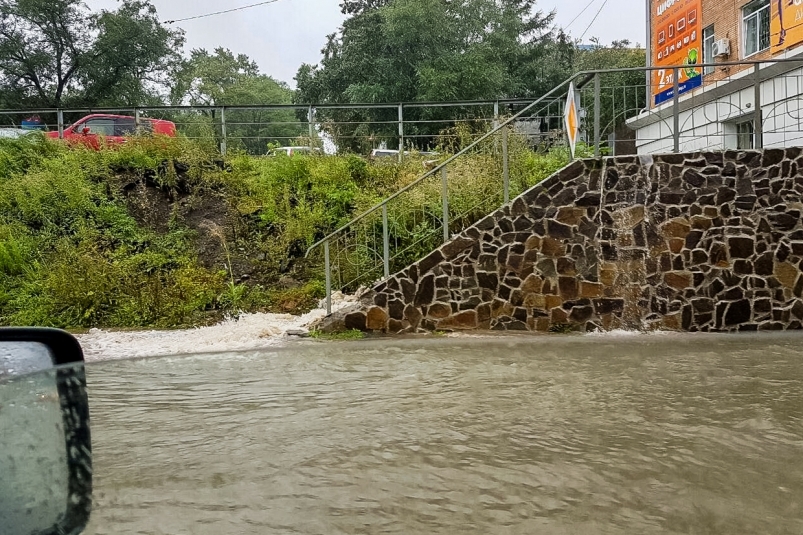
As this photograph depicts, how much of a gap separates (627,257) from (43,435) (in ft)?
29.1

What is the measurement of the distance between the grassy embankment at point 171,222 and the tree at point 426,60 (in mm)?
9931

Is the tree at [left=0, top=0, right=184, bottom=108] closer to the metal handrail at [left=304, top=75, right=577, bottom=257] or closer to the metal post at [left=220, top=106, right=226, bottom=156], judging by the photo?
the metal post at [left=220, top=106, right=226, bottom=156]

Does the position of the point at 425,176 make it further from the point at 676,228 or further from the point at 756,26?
the point at 756,26

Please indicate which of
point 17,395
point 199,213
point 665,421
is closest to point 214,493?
point 17,395

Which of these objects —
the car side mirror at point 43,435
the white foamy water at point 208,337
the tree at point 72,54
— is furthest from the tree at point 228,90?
the car side mirror at point 43,435

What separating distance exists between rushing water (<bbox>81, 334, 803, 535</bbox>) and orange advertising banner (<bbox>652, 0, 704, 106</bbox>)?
11452 millimetres

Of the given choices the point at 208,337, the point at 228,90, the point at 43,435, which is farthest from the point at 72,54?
the point at 43,435

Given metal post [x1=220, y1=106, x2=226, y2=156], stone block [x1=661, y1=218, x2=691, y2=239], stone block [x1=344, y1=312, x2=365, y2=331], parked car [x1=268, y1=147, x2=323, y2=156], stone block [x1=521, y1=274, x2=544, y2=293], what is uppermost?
metal post [x1=220, y1=106, x2=226, y2=156]

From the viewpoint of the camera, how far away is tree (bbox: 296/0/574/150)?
25.9 meters

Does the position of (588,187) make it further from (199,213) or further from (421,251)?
(199,213)

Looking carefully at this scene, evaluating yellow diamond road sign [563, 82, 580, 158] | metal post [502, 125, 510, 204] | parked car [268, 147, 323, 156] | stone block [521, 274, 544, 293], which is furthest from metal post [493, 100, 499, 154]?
parked car [268, 147, 323, 156]

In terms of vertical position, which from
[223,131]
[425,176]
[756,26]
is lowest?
[425,176]

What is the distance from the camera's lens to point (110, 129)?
16.9 m

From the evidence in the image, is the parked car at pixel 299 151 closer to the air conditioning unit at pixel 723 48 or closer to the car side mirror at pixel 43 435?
the air conditioning unit at pixel 723 48
